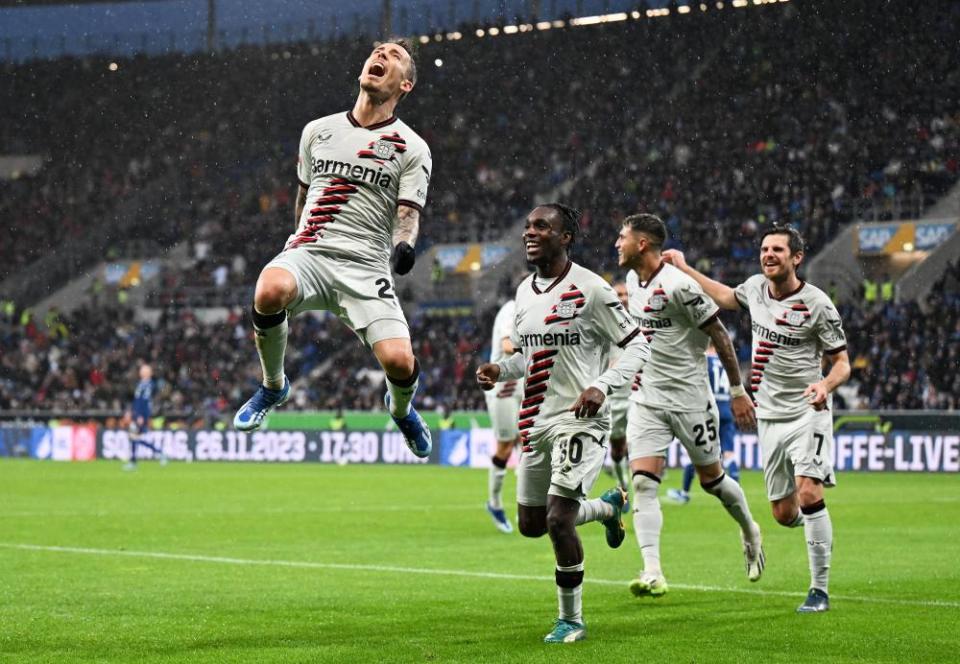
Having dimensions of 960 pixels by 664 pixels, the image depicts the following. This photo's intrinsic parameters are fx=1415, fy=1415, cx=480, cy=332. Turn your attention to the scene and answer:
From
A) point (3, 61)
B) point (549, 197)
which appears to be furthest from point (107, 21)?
point (549, 197)

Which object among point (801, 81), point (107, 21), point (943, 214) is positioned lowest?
point (943, 214)

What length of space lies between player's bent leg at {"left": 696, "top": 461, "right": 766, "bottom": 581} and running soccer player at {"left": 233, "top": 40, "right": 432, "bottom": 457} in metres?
2.85

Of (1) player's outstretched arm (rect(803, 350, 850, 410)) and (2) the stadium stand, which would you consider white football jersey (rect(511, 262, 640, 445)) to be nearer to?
(1) player's outstretched arm (rect(803, 350, 850, 410))

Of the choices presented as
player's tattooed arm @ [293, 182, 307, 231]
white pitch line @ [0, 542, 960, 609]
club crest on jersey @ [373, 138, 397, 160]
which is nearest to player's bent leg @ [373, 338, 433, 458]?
player's tattooed arm @ [293, 182, 307, 231]

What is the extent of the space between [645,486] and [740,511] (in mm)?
704

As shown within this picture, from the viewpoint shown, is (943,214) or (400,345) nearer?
(400,345)

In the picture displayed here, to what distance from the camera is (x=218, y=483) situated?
24609 mm

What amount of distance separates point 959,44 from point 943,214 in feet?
17.7

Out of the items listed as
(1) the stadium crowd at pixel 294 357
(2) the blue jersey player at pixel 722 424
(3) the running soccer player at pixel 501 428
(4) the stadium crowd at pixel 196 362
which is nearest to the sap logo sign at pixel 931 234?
(1) the stadium crowd at pixel 294 357

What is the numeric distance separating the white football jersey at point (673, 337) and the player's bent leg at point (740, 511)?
0.47 metres

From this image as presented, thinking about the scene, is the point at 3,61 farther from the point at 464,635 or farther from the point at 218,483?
the point at 464,635

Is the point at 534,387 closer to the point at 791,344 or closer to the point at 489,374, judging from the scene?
the point at 489,374

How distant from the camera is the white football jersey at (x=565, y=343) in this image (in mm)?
7961

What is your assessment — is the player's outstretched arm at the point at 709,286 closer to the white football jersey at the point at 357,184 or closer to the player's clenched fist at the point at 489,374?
the player's clenched fist at the point at 489,374
